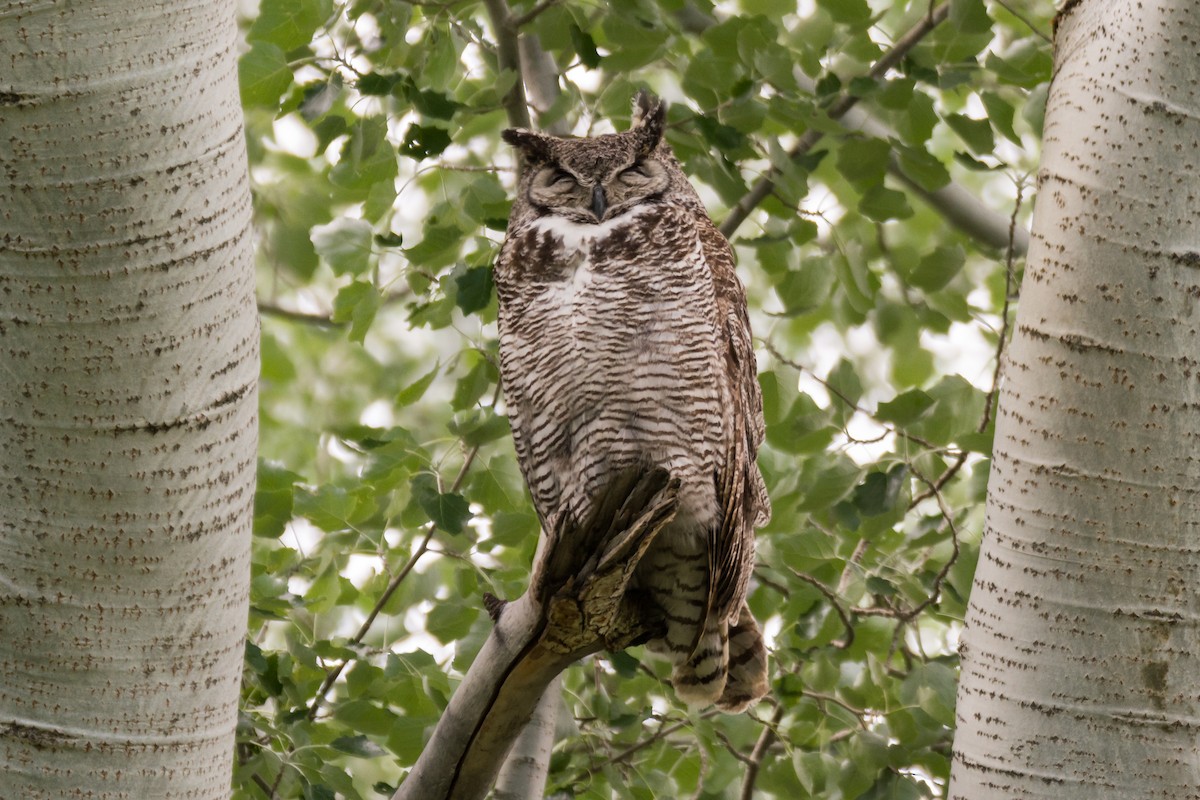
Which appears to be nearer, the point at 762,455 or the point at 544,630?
the point at 544,630

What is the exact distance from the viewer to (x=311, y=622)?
2.42 metres

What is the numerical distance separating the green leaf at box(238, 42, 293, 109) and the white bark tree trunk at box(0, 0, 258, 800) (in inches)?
49.1

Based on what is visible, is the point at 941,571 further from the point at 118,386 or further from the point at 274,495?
the point at 118,386

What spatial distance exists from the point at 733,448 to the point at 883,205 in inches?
27.0

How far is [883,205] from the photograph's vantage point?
96.8 inches

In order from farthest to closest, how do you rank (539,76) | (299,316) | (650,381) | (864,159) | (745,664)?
1. (299,316)
2. (539,76)
3. (864,159)
4. (745,664)
5. (650,381)

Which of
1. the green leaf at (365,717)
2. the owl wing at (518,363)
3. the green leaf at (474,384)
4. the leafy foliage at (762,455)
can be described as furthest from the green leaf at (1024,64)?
the green leaf at (365,717)

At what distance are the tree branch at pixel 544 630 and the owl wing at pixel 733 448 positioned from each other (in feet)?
1.62

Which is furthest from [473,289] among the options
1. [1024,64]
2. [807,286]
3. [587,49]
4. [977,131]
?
[1024,64]

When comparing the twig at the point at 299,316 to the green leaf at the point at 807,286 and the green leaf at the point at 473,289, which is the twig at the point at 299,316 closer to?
the green leaf at the point at 473,289

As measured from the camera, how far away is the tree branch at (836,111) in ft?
7.93

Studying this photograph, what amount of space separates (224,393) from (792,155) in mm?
1717

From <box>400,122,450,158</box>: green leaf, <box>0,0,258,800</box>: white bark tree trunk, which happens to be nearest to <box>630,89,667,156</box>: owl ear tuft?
<box>400,122,450,158</box>: green leaf

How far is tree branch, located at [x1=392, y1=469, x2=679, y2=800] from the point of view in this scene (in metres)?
1.45
